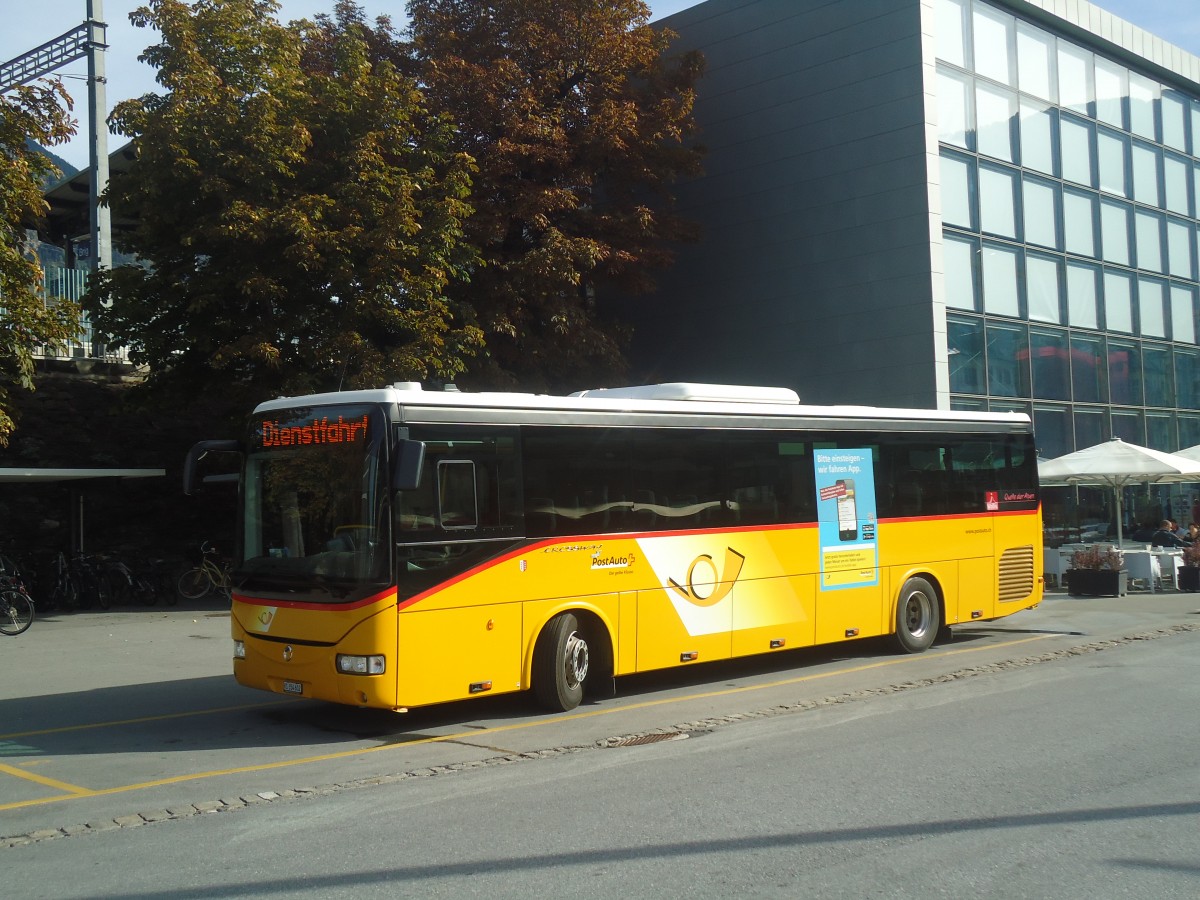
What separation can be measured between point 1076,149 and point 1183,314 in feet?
22.1

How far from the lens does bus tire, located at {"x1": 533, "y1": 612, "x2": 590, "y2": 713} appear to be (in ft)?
34.7

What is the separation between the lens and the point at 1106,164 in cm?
3189

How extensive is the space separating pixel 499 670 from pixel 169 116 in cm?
1412

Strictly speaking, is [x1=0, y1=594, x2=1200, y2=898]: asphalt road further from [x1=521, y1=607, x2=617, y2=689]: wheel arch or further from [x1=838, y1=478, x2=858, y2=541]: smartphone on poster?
[x1=838, y1=478, x2=858, y2=541]: smartphone on poster

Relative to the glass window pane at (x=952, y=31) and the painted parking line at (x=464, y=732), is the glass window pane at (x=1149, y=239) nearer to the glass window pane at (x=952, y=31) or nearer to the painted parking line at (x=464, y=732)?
the glass window pane at (x=952, y=31)

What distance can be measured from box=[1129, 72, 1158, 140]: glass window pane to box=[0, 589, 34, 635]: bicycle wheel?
1187 inches

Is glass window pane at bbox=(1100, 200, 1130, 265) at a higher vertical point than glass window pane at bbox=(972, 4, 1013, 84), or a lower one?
lower

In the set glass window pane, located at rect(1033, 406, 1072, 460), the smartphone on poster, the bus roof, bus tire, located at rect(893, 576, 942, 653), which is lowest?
bus tire, located at rect(893, 576, 942, 653)

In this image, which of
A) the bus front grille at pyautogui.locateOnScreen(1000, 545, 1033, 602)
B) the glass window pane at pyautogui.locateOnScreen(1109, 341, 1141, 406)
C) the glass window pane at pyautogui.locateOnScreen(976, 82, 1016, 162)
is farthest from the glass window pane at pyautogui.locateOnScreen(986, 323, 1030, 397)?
the bus front grille at pyautogui.locateOnScreen(1000, 545, 1033, 602)

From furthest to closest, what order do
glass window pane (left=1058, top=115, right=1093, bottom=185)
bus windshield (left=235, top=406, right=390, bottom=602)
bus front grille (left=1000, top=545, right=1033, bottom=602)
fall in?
glass window pane (left=1058, top=115, right=1093, bottom=185)
bus front grille (left=1000, top=545, right=1033, bottom=602)
bus windshield (left=235, top=406, right=390, bottom=602)

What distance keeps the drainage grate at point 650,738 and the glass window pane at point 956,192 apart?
A: 798 inches

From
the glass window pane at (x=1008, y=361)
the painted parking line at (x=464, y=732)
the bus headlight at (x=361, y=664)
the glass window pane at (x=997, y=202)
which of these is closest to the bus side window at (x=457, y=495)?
the bus headlight at (x=361, y=664)

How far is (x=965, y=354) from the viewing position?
27297 millimetres

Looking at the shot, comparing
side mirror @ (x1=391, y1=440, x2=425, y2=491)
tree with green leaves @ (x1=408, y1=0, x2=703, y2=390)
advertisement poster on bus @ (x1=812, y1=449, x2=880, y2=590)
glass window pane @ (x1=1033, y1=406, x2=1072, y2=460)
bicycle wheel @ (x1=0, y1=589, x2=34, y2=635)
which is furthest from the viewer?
glass window pane @ (x1=1033, y1=406, x2=1072, y2=460)
